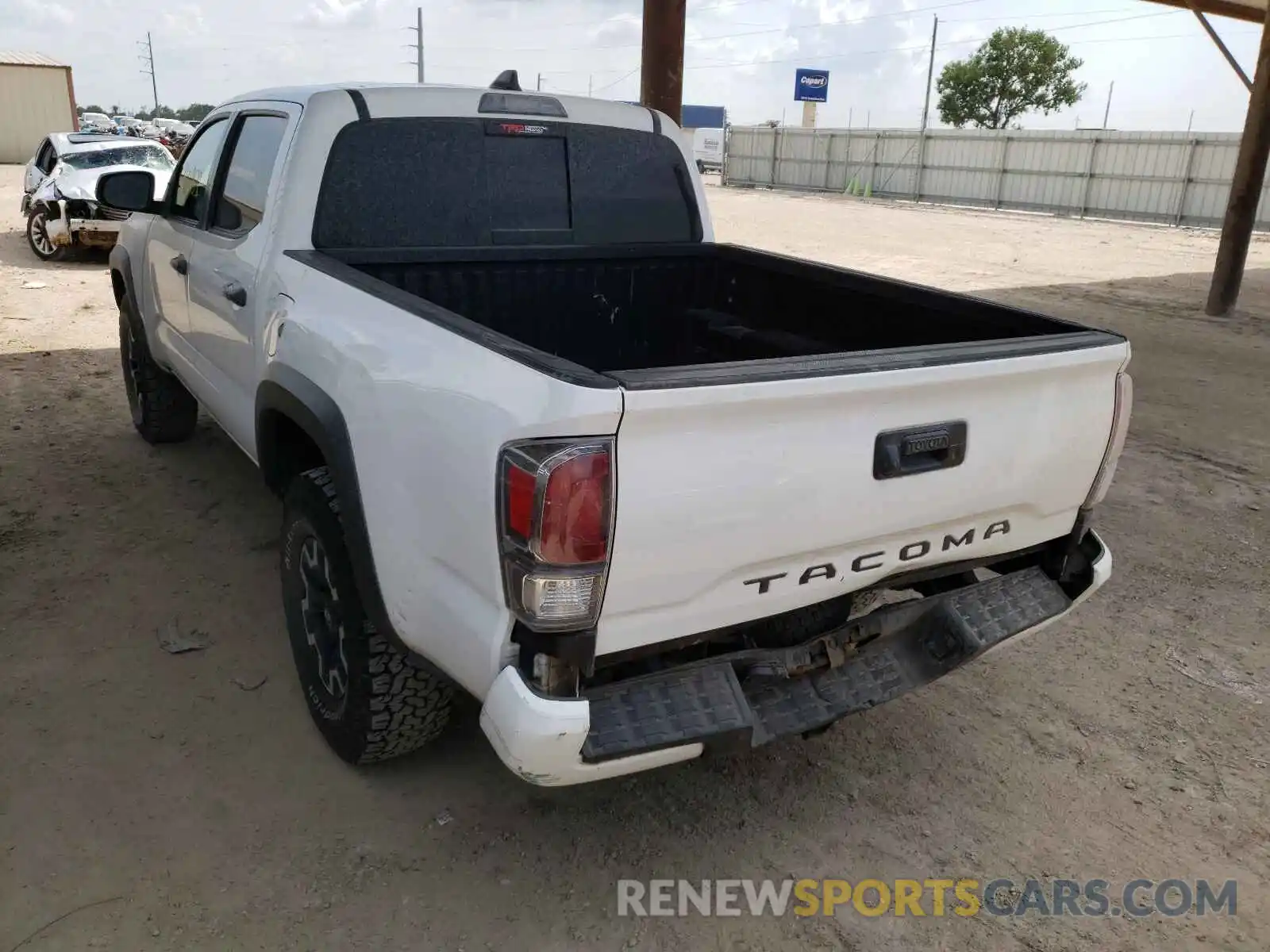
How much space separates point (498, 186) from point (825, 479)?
6.84ft

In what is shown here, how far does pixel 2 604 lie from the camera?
3881 mm

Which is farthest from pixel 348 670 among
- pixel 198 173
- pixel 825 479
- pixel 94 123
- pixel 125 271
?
pixel 94 123

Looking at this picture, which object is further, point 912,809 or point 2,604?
point 2,604

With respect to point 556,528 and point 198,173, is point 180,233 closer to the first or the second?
point 198,173

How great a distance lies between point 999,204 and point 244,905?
3348 cm

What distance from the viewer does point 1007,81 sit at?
53.0 meters

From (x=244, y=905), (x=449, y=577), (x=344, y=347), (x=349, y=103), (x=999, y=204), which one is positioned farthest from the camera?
(x=999, y=204)

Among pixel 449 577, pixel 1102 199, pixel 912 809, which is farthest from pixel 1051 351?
pixel 1102 199

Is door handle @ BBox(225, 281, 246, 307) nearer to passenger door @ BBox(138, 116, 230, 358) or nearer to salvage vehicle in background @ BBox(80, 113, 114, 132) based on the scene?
passenger door @ BBox(138, 116, 230, 358)

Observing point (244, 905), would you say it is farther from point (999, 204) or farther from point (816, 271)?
point (999, 204)

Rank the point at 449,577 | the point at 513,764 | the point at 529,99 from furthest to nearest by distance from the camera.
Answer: the point at 529,99, the point at 449,577, the point at 513,764

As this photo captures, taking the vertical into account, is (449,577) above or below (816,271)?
below

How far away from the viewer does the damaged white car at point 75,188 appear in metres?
12.3

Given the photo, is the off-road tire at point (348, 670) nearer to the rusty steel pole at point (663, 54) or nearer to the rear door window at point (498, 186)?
the rear door window at point (498, 186)
